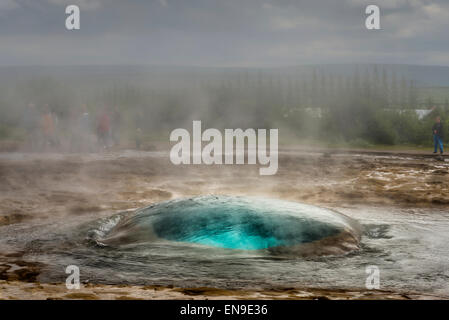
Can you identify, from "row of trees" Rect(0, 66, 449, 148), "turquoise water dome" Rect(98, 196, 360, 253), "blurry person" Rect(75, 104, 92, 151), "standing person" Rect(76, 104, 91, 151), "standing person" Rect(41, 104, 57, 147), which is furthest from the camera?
"row of trees" Rect(0, 66, 449, 148)

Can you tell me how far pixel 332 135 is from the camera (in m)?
20.5

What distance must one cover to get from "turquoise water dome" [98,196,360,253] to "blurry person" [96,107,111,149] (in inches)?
426

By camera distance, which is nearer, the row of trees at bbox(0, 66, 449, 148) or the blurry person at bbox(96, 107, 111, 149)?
the blurry person at bbox(96, 107, 111, 149)

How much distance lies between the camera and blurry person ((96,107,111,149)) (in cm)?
1555

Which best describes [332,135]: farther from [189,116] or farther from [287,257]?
[287,257]

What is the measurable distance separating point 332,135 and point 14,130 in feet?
43.7

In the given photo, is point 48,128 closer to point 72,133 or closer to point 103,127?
point 103,127

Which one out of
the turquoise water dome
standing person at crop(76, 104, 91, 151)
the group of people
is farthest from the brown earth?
standing person at crop(76, 104, 91, 151)

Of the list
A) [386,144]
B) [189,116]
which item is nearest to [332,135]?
[386,144]

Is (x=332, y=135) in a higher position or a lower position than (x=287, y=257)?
higher

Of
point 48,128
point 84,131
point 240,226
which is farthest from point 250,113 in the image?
point 240,226

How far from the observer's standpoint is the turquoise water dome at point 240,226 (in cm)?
455

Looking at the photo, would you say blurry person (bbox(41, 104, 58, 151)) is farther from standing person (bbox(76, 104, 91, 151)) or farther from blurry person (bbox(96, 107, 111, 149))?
blurry person (bbox(96, 107, 111, 149))

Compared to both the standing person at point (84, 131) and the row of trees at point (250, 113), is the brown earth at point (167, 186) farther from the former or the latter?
the row of trees at point (250, 113)
